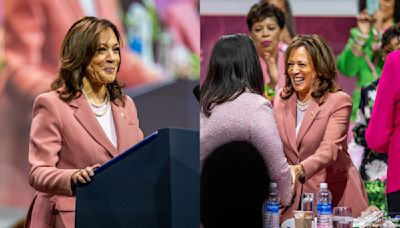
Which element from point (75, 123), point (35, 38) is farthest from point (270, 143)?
point (35, 38)

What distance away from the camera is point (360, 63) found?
453 centimetres

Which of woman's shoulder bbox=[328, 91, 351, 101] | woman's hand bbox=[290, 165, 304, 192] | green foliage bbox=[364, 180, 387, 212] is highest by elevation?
woman's shoulder bbox=[328, 91, 351, 101]

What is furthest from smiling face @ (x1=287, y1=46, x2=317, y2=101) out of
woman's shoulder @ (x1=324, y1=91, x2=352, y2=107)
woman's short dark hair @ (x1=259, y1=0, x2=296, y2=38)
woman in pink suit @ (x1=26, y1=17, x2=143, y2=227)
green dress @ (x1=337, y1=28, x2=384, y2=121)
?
woman in pink suit @ (x1=26, y1=17, x2=143, y2=227)

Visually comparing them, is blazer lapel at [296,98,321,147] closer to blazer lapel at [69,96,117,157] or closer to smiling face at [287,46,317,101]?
smiling face at [287,46,317,101]

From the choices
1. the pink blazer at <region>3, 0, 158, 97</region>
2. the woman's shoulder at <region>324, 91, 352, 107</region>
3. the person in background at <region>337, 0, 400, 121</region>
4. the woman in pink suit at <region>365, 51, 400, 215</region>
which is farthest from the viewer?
the person in background at <region>337, 0, 400, 121</region>

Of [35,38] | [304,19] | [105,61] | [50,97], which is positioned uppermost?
[304,19]

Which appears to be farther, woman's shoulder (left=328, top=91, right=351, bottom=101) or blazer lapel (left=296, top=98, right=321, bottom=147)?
woman's shoulder (left=328, top=91, right=351, bottom=101)

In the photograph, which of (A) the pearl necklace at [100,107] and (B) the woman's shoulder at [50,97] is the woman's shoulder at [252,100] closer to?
(A) the pearl necklace at [100,107]

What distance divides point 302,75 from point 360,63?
2.06 feet

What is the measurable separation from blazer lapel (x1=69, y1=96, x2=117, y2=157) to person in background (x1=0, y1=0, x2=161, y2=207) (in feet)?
2.29

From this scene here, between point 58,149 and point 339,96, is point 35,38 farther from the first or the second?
point 339,96

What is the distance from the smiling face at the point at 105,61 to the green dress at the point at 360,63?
1629mm

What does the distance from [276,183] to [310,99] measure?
1.94ft

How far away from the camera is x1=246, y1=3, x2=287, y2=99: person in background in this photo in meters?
4.22
